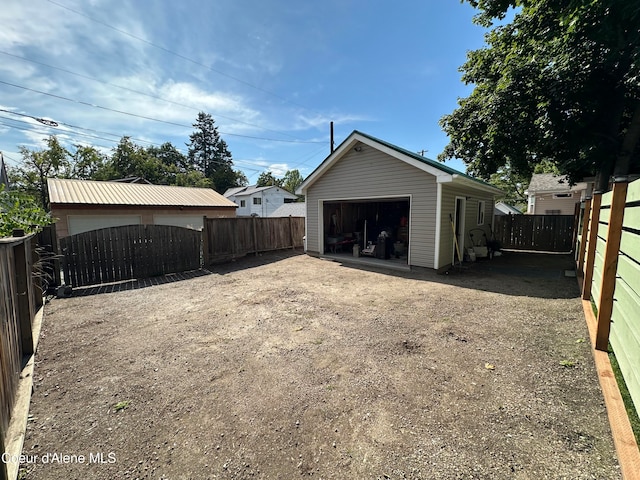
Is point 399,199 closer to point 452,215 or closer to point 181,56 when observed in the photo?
point 452,215

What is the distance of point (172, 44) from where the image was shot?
38.9ft

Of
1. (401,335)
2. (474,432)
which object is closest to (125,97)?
(401,335)

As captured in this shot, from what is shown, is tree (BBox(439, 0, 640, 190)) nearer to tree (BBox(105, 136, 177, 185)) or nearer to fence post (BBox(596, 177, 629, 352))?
fence post (BBox(596, 177, 629, 352))

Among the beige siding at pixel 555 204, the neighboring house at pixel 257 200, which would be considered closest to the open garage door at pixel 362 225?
the beige siding at pixel 555 204

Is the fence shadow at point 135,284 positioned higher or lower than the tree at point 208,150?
lower

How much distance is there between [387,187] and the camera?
326 inches

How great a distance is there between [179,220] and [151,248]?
10.4m

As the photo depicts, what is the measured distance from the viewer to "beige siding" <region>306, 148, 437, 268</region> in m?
7.55

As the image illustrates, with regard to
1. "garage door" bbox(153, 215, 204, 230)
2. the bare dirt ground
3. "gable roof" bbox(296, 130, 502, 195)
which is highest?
"gable roof" bbox(296, 130, 502, 195)

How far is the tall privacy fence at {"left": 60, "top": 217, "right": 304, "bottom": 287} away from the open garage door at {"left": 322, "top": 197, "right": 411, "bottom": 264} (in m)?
2.84

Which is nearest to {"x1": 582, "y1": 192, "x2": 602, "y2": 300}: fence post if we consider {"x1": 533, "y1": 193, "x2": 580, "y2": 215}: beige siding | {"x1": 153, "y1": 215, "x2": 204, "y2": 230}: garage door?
{"x1": 533, "y1": 193, "x2": 580, "y2": 215}: beige siding

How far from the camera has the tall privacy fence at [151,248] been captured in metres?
6.30

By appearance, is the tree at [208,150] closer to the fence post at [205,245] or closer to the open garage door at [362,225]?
the open garage door at [362,225]

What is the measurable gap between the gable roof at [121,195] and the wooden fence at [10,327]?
13110mm
